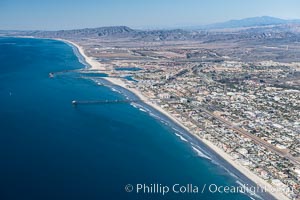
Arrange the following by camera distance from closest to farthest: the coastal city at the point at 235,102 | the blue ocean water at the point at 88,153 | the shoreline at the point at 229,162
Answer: the shoreline at the point at 229,162 → the blue ocean water at the point at 88,153 → the coastal city at the point at 235,102

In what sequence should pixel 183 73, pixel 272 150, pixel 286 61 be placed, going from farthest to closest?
pixel 286 61, pixel 183 73, pixel 272 150

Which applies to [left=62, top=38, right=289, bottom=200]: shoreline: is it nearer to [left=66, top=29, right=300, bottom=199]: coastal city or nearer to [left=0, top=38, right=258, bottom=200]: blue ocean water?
Result: [left=66, top=29, right=300, bottom=199]: coastal city

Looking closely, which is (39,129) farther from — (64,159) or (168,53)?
(168,53)

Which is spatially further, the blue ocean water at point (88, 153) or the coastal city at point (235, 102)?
the coastal city at point (235, 102)

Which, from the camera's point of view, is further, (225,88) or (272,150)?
(225,88)

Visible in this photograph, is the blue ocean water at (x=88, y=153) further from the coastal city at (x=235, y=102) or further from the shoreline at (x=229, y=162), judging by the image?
the coastal city at (x=235, y=102)

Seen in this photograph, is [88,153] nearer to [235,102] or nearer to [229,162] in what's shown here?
[229,162]

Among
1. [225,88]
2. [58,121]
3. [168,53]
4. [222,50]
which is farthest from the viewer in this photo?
[222,50]

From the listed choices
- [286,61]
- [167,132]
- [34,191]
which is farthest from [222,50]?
[34,191]
